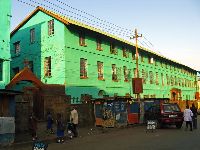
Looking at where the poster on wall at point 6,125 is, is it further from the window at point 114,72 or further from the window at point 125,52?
the window at point 125,52

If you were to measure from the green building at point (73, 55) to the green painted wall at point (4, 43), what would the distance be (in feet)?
21.8

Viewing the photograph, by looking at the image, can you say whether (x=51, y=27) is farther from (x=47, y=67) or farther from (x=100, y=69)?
(x=100, y=69)

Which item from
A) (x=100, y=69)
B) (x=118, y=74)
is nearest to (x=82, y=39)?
(x=100, y=69)

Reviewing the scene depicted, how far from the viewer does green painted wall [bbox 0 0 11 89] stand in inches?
880

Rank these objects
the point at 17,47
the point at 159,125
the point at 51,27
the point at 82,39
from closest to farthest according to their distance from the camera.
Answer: the point at 159,125 < the point at 51,27 < the point at 82,39 < the point at 17,47

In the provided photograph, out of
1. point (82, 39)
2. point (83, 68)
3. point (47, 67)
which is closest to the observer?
point (47, 67)

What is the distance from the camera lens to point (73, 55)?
31.7m

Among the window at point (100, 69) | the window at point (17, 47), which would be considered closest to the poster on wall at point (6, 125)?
the window at point (100, 69)

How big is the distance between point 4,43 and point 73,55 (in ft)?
33.1

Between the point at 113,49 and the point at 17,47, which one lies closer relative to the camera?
the point at 17,47

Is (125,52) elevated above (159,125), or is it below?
above

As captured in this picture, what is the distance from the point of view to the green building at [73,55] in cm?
3106

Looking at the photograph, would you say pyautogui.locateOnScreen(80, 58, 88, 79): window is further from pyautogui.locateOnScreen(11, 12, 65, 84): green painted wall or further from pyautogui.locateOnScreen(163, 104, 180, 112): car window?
pyautogui.locateOnScreen(163, 104, 180, 112): car window

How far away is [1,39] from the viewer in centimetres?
2236
